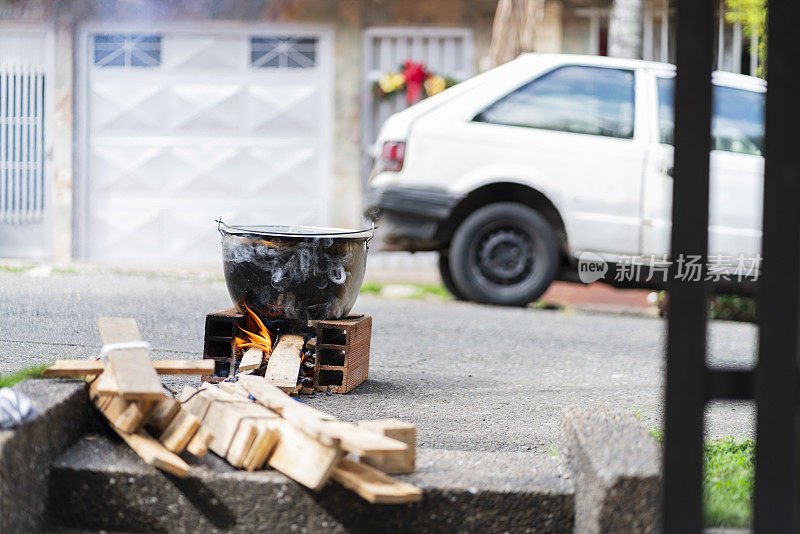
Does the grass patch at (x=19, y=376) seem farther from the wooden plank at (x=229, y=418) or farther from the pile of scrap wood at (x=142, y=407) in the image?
the wooden plank at (x=229, y=418)

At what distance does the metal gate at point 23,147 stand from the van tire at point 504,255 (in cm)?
598

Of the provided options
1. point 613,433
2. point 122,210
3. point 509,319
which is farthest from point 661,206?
point 122,210

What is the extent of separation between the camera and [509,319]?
705 cm

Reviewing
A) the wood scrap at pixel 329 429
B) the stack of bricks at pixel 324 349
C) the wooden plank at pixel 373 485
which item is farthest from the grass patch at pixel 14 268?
the wooden plank at pixel 373 485

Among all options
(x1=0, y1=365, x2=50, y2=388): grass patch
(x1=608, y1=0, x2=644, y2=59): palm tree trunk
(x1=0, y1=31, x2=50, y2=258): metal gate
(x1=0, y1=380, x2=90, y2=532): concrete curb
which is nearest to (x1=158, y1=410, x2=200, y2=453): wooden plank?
(x1=0, y1=380, x2=90, y2=532): concrete curb

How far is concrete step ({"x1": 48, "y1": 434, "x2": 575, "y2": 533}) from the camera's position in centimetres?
270

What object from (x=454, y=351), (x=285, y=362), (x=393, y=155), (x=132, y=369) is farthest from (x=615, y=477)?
(x=393, y=155)

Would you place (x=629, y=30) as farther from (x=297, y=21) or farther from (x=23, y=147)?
(x=23, y=147)

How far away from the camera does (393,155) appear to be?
743 centimetres

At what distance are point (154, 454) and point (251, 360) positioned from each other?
4.19 feet

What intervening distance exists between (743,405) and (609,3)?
782 centimetres

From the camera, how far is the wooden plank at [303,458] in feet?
8.46

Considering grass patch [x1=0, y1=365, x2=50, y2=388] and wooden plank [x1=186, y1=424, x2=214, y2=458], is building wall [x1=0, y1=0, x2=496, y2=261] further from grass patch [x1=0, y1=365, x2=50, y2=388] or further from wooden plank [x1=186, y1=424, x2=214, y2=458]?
wooden plank [x1=186, y1=424, x2=214, y2=458]

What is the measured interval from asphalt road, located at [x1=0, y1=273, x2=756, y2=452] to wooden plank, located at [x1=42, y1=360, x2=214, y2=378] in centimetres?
74
